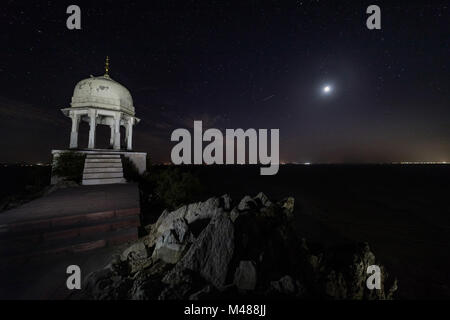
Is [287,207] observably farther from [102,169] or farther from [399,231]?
[102,169]

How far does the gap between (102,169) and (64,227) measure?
22.8 ft

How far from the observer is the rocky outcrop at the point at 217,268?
2.80 metres

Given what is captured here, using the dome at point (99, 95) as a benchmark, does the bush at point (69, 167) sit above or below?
below

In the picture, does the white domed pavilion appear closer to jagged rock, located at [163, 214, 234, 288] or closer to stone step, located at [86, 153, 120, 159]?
stone step, located at [86, 153, 120, 159]

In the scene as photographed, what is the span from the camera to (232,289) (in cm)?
282

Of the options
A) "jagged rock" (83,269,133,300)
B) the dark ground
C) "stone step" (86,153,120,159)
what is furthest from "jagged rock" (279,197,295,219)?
"stone step" (86,153,120,159)

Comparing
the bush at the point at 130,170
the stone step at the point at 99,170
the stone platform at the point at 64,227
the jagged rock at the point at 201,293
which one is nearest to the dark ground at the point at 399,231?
the bush at the point at 130,170

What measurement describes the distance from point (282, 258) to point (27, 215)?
24.2ft

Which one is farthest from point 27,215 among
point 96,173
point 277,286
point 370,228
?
point 370,228

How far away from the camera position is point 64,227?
4.60 metres

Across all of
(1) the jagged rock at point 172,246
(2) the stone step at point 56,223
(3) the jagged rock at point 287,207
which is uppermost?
(2) the stone step at point 56,223

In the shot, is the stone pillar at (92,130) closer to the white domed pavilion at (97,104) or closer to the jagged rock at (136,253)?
the white domed pavilion at (97,104)

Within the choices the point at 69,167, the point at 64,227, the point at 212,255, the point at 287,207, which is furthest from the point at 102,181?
the point at 287,207

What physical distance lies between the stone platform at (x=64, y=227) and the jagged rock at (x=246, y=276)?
11.4 ft
